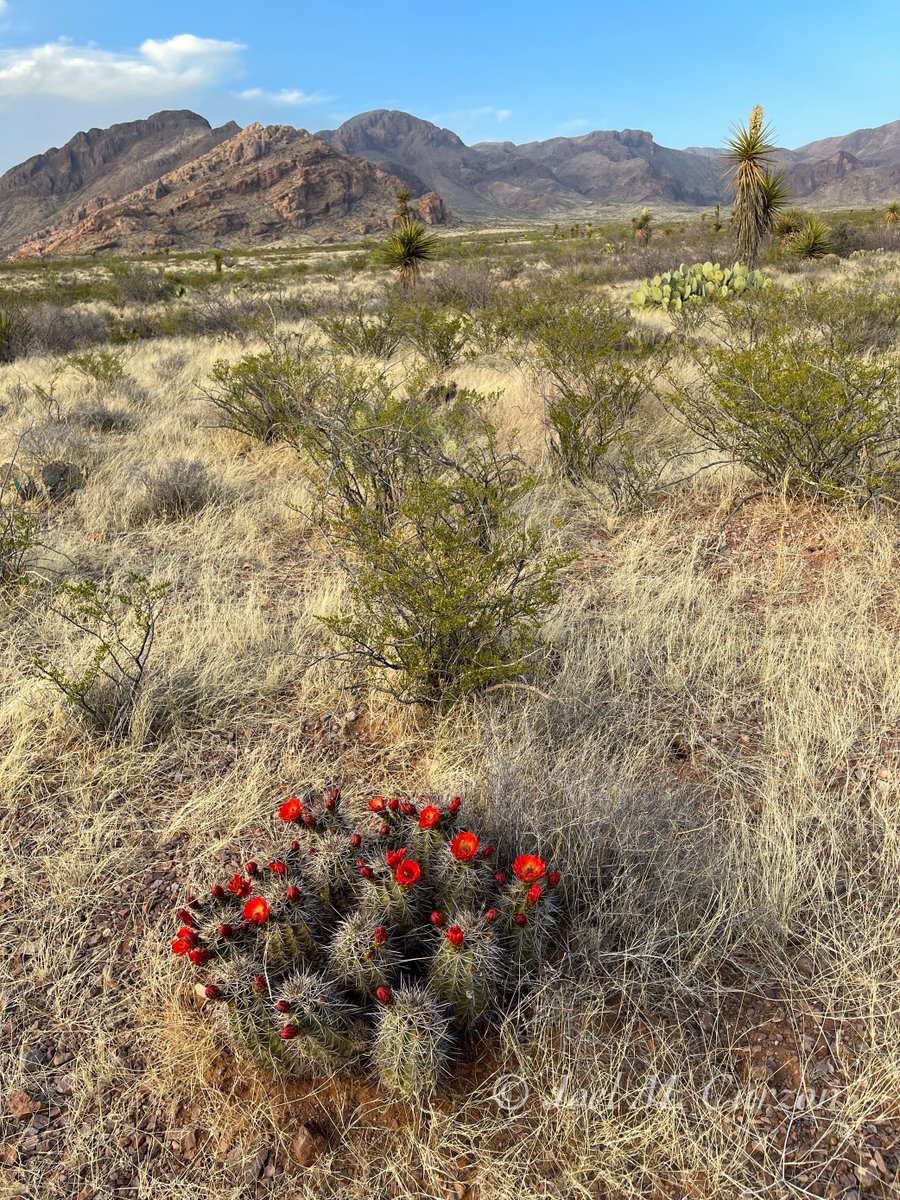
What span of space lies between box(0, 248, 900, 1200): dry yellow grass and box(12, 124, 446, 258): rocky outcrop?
255 feet

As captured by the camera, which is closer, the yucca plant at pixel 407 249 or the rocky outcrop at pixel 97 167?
the yucca plant at pixel 407 249

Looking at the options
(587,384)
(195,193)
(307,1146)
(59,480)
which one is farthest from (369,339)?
(195,193)

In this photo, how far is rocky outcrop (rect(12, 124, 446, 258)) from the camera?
77625 mm

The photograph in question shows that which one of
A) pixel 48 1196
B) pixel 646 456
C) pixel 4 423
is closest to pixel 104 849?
pixel 48 1196

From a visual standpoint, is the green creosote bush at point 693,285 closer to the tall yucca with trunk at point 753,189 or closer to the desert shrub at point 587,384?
the tall yucca with trunk at point 753,189

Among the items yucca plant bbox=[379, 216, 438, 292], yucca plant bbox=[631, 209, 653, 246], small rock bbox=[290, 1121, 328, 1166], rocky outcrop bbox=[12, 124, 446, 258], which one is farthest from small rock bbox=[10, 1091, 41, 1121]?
rocky outcrop bbox=[12, 124, 446, 258]

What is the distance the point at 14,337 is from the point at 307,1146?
14.3m

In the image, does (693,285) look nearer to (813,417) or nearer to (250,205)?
(813,417)

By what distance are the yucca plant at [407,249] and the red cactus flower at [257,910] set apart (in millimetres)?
14051

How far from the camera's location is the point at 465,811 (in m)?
2.41

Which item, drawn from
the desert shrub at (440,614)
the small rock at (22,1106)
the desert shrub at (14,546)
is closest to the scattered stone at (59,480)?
the desert shrub at (14,546)

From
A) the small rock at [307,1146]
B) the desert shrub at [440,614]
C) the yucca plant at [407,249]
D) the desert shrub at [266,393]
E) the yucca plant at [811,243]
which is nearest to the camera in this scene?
the small rock at [307,1146]

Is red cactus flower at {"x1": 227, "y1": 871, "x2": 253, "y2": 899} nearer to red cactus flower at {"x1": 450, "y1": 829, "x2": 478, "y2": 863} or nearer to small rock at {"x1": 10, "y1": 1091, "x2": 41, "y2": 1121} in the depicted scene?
red cactus flower at {"x1": 450, "y1": 829, "x2": 478, "y2": 863}

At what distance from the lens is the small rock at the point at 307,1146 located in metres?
1.69
